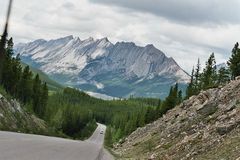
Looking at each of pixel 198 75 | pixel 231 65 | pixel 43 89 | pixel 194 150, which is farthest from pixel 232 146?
pixel 43 89

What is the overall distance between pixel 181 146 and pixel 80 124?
157 m

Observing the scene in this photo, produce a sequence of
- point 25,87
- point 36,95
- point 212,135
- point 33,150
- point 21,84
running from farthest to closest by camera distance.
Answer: point 36,95, point 25,87, point 21,84, point 212,135, point 33,150

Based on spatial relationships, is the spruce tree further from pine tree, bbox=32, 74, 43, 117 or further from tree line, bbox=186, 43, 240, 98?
tree line, bbox=186, 43, 240, 98

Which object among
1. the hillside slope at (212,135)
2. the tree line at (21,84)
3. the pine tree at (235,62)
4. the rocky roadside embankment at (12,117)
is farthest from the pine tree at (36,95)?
the hillside slope at (212,135)

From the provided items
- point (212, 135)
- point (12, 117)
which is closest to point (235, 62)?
point (12, 117)

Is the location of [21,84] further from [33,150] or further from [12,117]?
[33,150]

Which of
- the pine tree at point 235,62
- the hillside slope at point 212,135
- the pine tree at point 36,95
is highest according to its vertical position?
the pine tree at point 235,62

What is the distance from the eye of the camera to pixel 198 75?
116 meters

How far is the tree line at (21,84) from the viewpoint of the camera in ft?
302

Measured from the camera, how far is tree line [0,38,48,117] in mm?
92025

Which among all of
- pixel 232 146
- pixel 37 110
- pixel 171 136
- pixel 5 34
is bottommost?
pixel 37 110

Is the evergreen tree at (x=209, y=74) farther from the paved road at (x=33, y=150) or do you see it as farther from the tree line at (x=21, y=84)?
the paved road at (x=33, y=150)

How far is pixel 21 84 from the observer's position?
105 meters

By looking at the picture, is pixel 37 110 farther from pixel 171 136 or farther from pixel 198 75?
pixel 171 136
